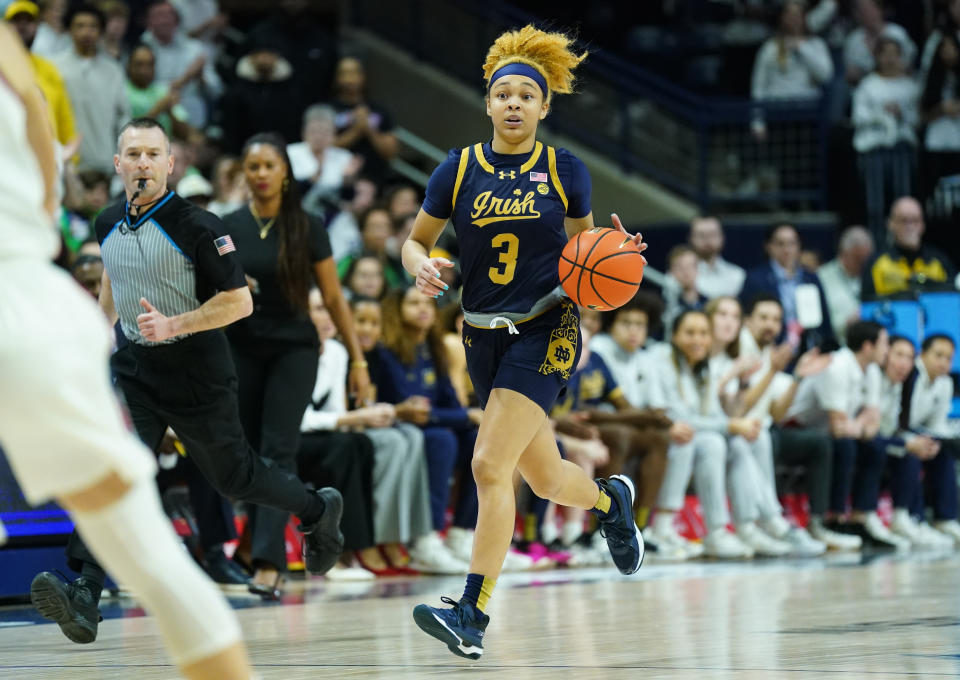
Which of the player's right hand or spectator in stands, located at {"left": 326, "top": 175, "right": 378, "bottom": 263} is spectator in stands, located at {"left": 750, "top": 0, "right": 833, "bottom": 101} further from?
the player's right hand

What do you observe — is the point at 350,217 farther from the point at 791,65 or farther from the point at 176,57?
the point at 791,65

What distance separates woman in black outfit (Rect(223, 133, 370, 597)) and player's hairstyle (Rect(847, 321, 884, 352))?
5.37 m

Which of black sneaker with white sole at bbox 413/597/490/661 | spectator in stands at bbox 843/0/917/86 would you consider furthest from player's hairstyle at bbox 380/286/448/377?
spectator in stands at bbox 843/0/917/86

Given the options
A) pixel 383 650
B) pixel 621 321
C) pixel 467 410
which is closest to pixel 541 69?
pixel 383 650

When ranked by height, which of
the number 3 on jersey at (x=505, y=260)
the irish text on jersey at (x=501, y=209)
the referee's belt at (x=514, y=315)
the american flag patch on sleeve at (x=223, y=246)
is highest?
the irish text on jersey at (x=501, y=209)

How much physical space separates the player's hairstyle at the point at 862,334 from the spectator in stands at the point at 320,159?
4356mm

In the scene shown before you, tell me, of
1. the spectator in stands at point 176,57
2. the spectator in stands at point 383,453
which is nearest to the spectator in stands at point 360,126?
the spectator in stands at point 176,57

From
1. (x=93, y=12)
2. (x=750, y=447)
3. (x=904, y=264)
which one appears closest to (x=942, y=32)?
(x=904, y=264)

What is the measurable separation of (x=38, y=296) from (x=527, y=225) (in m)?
2.68

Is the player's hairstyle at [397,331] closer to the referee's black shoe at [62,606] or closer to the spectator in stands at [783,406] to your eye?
the spectator in stands at [783,406]

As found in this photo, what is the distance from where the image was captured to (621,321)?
1057 centimetres

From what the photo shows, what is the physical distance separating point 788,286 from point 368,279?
418cm

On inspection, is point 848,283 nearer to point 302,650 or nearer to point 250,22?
point 250,22

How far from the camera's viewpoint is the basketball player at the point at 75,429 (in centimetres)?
277
